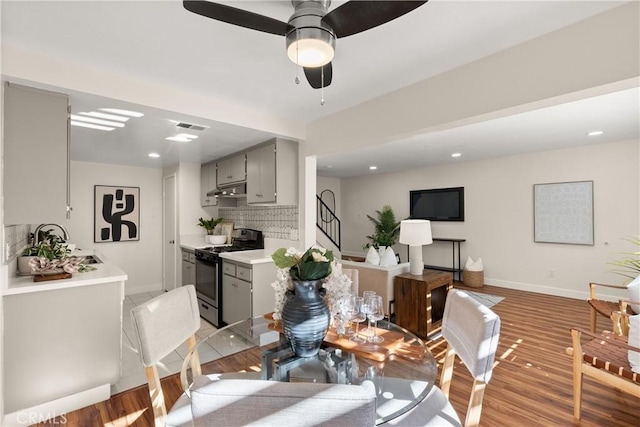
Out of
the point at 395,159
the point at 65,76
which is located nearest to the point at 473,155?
the point at 395,159

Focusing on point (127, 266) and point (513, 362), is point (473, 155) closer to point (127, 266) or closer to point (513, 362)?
point (513, 362)

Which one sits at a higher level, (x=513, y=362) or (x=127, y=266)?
(x=127, y=266)

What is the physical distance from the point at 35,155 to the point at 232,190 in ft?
7.44

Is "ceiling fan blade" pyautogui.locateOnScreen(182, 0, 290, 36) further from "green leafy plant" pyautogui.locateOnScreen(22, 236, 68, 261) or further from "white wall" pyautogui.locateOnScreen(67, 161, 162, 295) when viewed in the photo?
"white wall" pyautogui.locateOnScreen(67, 161, 162, 295)

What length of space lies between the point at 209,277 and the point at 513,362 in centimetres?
349

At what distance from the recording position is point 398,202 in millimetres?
7379

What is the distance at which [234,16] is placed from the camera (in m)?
1.21

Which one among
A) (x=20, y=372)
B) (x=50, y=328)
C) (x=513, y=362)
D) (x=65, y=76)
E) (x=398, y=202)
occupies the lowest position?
(x=513, y=362)

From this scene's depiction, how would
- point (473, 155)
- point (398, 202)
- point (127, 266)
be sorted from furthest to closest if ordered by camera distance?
point (398, 202) < point (473, 155) < point (127, 266)

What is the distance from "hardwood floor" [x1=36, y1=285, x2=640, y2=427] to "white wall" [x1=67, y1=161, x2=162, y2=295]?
134 inches

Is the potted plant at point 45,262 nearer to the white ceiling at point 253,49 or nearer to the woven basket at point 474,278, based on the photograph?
the white ceiling at point 253,49

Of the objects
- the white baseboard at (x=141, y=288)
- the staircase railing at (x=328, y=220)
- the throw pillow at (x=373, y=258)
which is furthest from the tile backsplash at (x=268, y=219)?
the staircase railing at (x=328, y=220)

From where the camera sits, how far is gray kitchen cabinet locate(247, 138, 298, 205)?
3.39 m

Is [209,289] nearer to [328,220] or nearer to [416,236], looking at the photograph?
[416,236]
